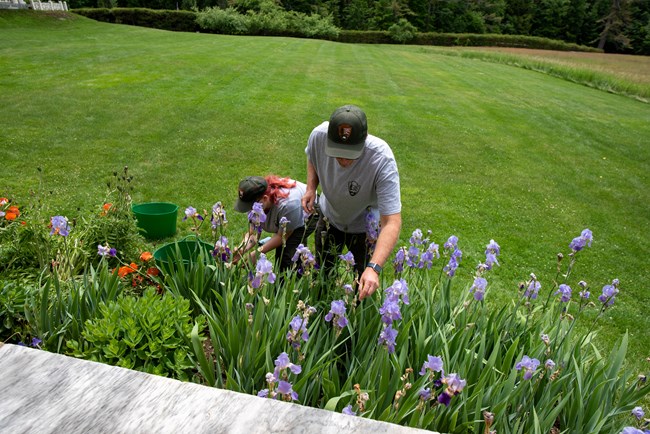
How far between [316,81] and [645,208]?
9.34m

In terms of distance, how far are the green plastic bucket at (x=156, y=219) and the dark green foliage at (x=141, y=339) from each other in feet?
7.23

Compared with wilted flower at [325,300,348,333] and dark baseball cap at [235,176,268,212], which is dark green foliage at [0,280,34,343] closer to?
dark baseball cap at [235,176,268,212]

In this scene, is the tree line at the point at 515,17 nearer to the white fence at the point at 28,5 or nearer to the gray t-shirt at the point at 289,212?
the white fence at the point at 28,5

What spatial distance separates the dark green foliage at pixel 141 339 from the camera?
184cm

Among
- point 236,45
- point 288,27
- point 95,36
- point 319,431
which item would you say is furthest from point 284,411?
point 288,27

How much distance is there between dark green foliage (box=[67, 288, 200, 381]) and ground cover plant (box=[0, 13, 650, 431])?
0.43 feet

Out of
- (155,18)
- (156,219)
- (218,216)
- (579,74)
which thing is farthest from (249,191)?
(155,18)

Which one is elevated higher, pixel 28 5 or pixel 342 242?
pixel 28 5

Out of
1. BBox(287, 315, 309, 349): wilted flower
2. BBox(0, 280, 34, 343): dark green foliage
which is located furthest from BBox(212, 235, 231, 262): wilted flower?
BBox(0, 280, 34, 343): dark green foliage

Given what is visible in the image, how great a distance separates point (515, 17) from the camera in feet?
162

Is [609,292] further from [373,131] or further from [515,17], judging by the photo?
[515,17]

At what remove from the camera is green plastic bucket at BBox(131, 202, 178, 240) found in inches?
162

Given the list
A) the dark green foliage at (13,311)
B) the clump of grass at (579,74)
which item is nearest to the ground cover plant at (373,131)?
the dark green foliage at (13,311)

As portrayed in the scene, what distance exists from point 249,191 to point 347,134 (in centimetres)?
83
